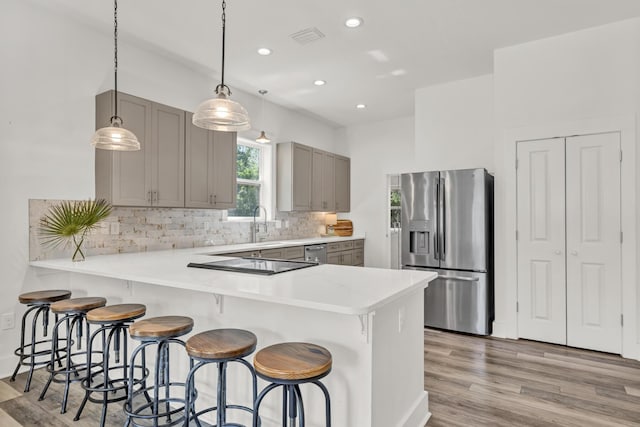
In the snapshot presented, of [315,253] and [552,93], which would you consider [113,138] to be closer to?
[315,253]

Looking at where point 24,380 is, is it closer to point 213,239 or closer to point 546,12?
point 213,239

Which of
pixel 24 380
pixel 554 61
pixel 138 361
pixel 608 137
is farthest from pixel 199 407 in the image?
pixel 554 61

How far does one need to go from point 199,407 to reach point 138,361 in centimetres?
72

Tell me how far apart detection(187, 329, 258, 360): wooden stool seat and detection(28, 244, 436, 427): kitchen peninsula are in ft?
0.73

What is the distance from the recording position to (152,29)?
3428 mm

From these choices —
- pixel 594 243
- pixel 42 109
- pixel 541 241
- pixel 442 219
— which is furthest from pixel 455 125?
pixel 42 109

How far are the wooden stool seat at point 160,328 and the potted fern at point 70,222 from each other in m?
1.35

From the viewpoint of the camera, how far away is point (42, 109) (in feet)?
10.2

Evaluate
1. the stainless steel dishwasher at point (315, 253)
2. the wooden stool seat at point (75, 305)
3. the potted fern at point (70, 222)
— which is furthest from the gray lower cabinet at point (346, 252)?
the wooden stool seat at point (75, 305)

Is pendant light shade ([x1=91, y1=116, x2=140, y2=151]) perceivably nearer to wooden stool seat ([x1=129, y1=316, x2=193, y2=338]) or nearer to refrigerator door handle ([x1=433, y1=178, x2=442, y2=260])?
wooden stool seat ([x1=129, y1=316, x2=193, y2=338])

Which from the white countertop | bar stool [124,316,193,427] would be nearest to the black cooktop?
the white countertop

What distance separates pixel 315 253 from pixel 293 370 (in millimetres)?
3724

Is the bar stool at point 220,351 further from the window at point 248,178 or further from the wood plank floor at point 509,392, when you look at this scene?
the window at point 248,178

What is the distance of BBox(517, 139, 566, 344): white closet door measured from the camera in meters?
3.61
